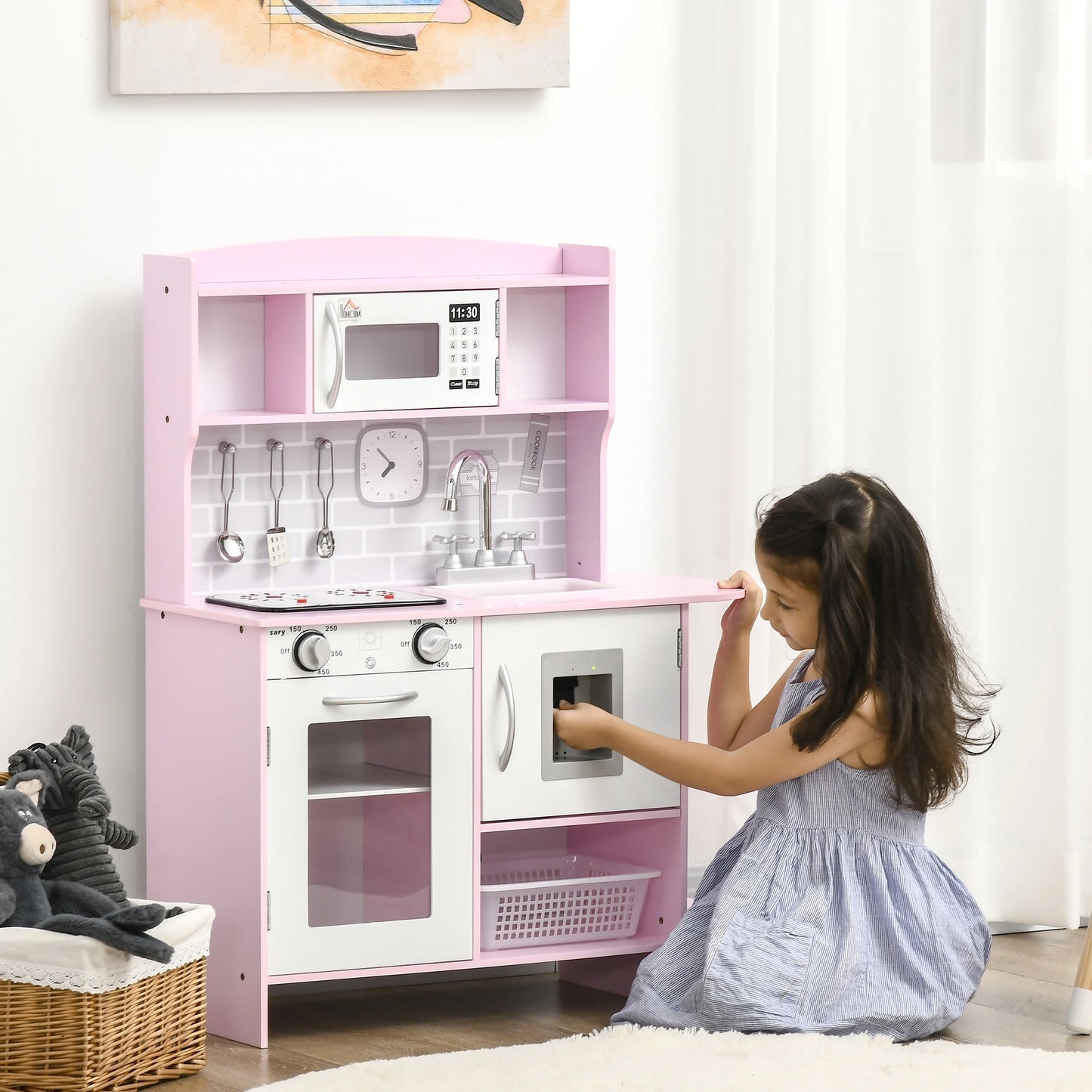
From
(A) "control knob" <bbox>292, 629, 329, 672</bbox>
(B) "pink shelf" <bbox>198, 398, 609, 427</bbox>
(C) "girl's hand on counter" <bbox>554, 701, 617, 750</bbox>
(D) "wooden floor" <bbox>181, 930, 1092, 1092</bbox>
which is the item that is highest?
(B) "pink shelf" <bbox>198, 398, 609, 427</bbox>

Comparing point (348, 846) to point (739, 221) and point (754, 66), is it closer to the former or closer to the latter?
point (739, 221)

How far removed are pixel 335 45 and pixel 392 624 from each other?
102 centimetres

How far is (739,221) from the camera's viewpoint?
141 inches

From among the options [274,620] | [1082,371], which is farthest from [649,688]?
[1082,371]

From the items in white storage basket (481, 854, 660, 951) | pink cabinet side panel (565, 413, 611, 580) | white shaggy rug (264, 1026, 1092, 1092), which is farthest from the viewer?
pink cabinet side panel (565, 413, 611, 580)

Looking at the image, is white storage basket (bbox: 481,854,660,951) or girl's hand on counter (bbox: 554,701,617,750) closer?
girl's hand on counter (bbox: 554,701,617,750)

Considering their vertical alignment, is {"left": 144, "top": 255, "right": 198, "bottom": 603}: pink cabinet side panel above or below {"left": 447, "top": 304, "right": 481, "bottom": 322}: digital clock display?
below

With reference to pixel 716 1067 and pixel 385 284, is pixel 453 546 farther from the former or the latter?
pixel 716 1067

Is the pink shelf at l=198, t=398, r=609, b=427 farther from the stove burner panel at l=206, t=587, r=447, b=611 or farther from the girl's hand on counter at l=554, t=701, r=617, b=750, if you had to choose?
the girl's hand on counter at l=554, t=701, r=617, b=750

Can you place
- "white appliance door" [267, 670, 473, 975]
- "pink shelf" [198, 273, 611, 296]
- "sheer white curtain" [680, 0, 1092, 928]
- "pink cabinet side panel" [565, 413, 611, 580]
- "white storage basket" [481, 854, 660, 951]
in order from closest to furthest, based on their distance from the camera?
"white appliance door" [267, 670, 473, 975] → "pink shelf" [198, 273, 611, 296] → "white storage basket" [481, 854, 660, 951] → "pink cabinet side panel" [565, 413, 611, 580] → "sheer white curtain" [680, 0, 1092, 928]

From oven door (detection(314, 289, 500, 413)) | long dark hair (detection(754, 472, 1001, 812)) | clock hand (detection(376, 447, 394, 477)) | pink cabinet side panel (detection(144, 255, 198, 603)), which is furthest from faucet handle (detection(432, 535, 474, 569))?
long dark hair (detection(754, 472, 1001, 812))

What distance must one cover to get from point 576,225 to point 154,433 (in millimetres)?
890

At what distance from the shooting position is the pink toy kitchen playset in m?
3.00

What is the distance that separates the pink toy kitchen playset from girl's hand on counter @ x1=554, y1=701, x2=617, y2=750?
62mm
